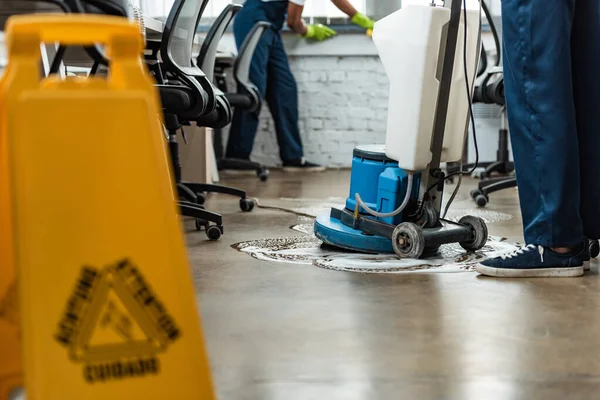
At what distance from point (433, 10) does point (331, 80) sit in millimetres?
3624

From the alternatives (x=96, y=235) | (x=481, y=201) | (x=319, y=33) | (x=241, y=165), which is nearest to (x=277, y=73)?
(x=319, y=33)

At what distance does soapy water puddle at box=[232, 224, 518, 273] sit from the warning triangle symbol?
114 centimetres

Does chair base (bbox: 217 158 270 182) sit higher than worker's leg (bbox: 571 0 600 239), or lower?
lower

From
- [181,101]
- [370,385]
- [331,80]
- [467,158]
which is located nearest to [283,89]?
[331,80]

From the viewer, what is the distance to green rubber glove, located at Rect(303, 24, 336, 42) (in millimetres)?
5309

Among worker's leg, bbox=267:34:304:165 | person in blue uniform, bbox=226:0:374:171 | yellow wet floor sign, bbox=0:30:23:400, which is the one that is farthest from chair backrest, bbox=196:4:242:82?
yellow wet floor sign, bbox=0:30:23:400

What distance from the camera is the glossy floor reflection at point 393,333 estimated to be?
3.52 feet

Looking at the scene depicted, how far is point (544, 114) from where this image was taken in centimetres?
171

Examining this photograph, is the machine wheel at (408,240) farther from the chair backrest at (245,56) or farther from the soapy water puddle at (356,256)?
the chair backrest at (245,56)

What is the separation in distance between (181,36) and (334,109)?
120 inches

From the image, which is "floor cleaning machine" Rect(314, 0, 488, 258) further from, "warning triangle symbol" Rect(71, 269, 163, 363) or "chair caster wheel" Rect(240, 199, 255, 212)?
"warning triangle symbol" Rect(71, 269, 163, 363)

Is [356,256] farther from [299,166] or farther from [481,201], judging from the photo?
[299,166]

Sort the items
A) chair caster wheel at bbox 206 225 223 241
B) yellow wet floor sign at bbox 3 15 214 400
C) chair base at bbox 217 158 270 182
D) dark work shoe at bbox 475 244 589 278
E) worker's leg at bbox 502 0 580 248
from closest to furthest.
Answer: yellow wet floor sign at bbox 3 15 214 400 < worker's leg at bbox 502 0 580 248 < dark work shoe at bbox 475 244 589 278 < chair caster wheel at bbox 206 225 223 241 < chair base at bbox 217 158 270 182

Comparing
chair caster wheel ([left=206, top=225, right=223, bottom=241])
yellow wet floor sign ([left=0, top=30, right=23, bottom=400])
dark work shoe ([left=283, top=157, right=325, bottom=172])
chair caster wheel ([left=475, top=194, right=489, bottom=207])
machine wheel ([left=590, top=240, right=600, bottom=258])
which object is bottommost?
dark work shoe ([left=283, top=157, right=325, bottom=172])
